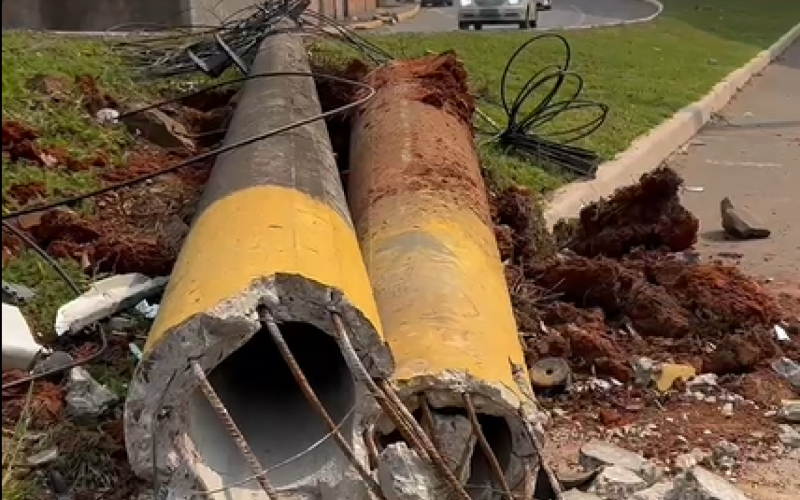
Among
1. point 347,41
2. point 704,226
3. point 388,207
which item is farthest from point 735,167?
point 388,207

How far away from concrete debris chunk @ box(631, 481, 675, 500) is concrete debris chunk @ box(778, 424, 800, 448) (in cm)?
92

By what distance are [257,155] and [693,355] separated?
2.33 meters

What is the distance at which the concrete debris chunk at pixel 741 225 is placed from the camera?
354 inches

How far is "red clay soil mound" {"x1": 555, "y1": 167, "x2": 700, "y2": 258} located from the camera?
8.01 metres

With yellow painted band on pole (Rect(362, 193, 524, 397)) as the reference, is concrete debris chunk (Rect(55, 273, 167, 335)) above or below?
below

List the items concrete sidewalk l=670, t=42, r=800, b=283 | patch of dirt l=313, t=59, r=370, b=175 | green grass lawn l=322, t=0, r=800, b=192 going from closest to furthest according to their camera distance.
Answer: patch of dirt l=313, t=59, r=370, b=175 → concrete sidewalk l=670, t=42, r=800, b=283 → green grass lawn l=322, t=0, r=800, b=192

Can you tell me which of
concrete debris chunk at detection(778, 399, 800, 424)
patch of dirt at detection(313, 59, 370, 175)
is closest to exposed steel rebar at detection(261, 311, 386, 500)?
concrete debris chunk at detection(778, 399, 800, 424)

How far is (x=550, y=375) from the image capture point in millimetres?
5797

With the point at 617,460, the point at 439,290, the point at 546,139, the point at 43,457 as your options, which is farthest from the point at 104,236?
the point at 546,139

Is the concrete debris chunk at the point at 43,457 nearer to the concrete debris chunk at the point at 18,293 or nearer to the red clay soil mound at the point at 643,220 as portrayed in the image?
the concrete debris chunk at the point at 18,293

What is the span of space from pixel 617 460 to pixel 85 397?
192 centimetres

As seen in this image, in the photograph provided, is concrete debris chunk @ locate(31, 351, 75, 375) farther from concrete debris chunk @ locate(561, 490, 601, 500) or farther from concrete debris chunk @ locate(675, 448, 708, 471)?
concrete debris chunk @ locate(675, 448, 708, 471)

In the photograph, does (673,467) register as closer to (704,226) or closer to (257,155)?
(257,155)

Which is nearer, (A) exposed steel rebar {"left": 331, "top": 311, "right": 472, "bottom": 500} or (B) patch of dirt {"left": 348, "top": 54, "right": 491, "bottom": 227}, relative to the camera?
(A) exposed steel rebar {"left": 331, "top": 311, "right": 472, "bottom": 500}
